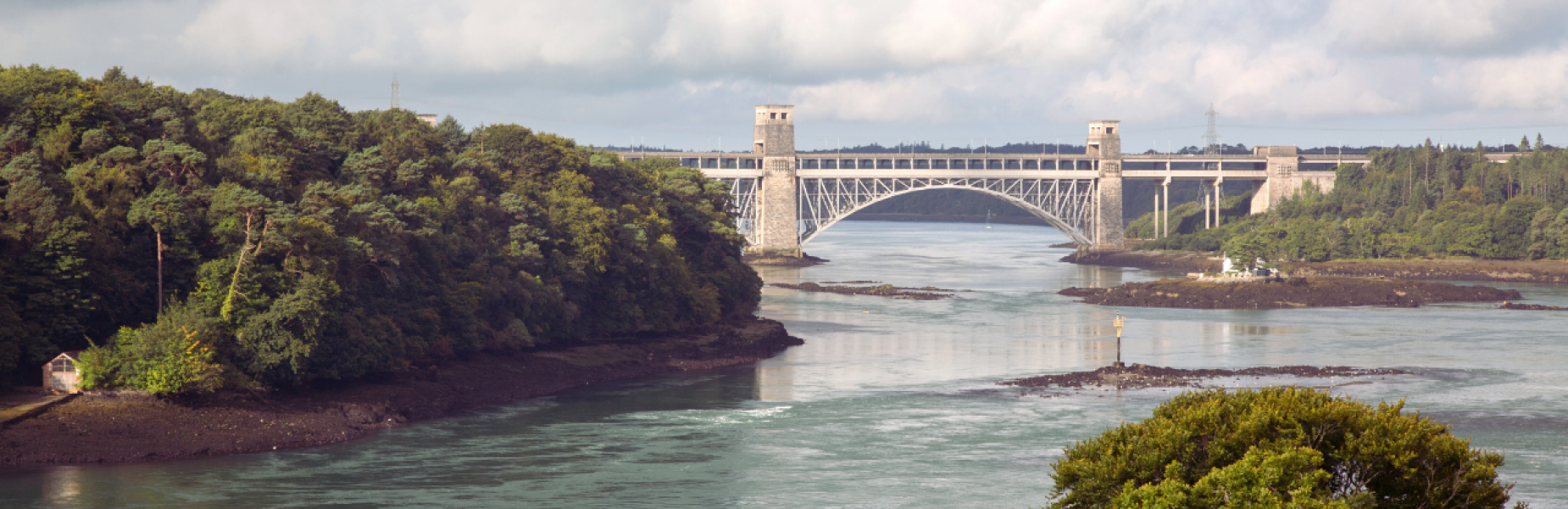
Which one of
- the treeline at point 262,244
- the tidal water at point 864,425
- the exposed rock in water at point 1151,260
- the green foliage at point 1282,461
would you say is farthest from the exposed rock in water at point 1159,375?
the exposed rock in water at point 1151,260

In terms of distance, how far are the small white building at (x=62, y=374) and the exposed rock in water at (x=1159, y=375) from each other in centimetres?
3443

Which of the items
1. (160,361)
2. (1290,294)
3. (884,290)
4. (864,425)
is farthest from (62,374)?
(1290,294)

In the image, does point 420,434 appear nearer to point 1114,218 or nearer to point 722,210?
point 722,210

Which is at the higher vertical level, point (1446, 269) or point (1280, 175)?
point (1280, 175)

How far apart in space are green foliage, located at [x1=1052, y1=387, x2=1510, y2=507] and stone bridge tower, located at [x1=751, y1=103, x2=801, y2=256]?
119925 millimetres

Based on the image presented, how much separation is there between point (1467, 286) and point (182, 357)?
95.2 metres

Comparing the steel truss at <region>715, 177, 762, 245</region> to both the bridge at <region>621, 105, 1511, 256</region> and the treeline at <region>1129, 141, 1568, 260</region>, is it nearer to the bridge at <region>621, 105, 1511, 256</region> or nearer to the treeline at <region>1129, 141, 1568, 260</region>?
the bridge at <region>621, 105, 1511, 256</region>

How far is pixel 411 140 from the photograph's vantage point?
59.2m

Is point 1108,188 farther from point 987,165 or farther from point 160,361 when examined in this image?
point 160,361

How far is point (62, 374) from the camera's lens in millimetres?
39281

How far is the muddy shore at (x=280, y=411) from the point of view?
3722 cm

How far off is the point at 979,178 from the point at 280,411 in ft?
368

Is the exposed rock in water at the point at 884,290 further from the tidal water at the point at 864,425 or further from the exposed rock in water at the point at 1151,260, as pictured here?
the exposed rock in water at the point at 1151,260

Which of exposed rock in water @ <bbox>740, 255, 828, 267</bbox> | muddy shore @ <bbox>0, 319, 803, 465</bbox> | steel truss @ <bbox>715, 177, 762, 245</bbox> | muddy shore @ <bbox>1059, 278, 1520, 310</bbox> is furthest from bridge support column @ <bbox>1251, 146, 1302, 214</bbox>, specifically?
muddy shore @ <bbox>0, 319, 803, 465</bbox>
